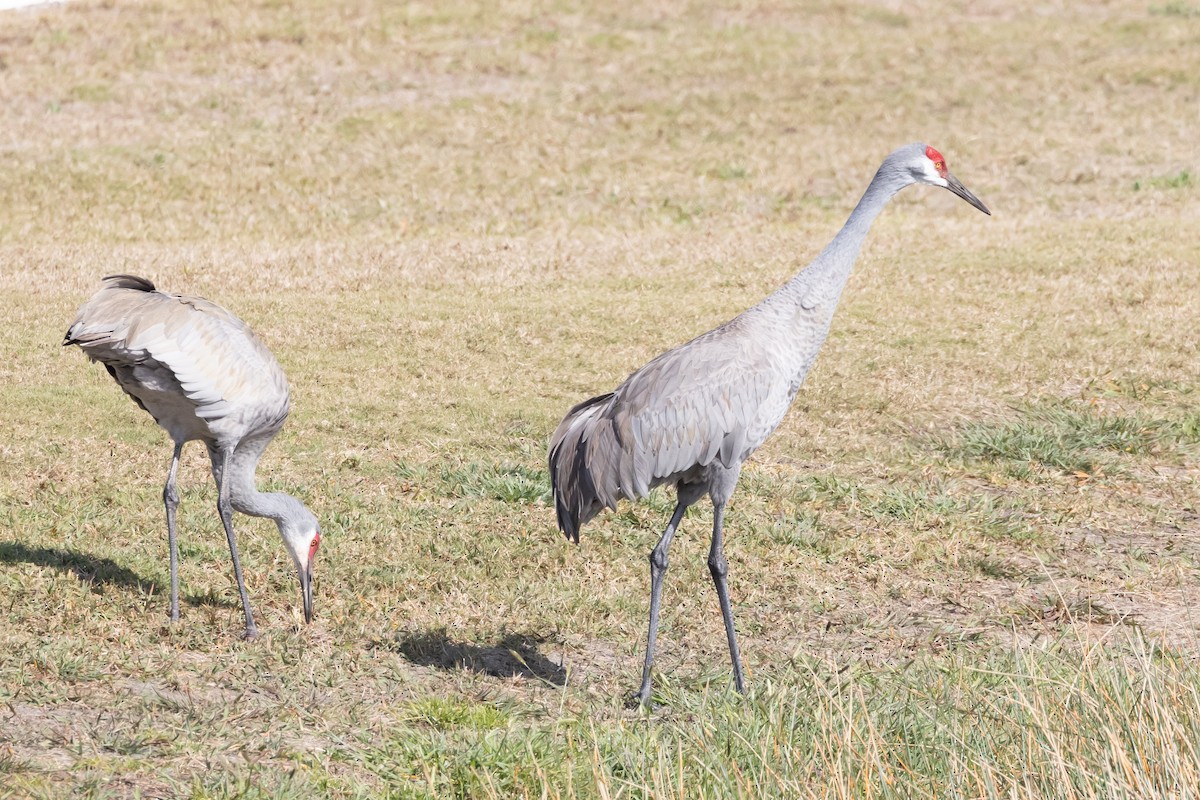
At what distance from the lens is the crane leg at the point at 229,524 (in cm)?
544

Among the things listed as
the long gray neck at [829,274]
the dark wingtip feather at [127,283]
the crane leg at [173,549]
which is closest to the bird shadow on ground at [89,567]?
the crane leg at [173,549]

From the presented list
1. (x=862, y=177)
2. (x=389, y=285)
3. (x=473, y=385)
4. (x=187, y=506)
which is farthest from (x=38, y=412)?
(x=862, y=177)

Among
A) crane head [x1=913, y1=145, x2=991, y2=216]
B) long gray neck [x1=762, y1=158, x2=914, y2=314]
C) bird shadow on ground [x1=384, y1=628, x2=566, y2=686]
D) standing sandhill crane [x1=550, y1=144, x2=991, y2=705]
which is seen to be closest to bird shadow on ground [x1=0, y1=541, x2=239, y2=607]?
bird shadow on ground [x1=384, y1=628, x2=566, y2=686]

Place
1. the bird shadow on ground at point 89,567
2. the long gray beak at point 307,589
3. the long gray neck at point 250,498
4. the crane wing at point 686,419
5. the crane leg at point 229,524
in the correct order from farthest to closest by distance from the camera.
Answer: the bird shadow on ground at point 89,567, the long gray neck at point 250,498, the long gray beak at point 307,589, the crane leg at point 229,524, the crane wing at point 686,419

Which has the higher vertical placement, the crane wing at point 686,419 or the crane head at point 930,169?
the crane head at point 930,169

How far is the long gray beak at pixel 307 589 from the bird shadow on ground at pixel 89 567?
1.43ft

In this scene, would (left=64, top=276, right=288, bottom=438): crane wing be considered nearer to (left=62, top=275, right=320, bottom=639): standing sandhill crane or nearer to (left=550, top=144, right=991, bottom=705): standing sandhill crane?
(left=62, top=275, right=320, bottom=639): standing sandhill crane

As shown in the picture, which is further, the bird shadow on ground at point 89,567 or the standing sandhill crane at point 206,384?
the bird shadow on ground at point 89,567

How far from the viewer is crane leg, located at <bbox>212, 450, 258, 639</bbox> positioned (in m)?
5.44

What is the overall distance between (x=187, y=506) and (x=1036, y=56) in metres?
15.6

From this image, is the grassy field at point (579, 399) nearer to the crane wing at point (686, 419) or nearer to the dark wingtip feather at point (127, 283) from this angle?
the crane wing at point (686, 419)

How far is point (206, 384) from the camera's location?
553 cm

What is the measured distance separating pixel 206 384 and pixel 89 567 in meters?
1.07

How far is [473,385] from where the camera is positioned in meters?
8.94
